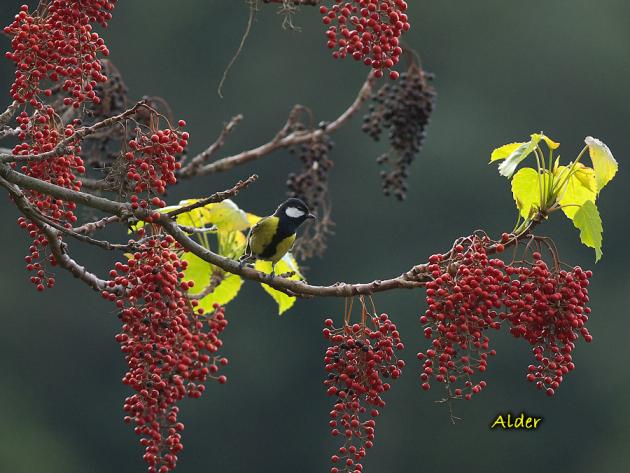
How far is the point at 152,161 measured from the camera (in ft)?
9.37

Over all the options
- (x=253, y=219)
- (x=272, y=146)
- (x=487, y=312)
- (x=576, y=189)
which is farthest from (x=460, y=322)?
(x=272, y=146)

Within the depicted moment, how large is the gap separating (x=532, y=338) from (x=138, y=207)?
0.88 metres

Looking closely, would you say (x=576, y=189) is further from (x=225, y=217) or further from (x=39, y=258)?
(x=39, y=258)

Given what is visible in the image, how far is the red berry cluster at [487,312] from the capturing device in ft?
9.07

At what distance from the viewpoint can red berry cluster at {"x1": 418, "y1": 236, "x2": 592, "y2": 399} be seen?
277 cm

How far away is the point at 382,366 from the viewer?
9.46 feet

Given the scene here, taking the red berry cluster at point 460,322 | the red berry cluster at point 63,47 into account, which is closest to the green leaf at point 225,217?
the red berry cluster at point 63,47

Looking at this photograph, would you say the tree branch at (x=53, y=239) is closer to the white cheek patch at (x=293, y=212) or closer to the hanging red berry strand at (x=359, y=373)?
the hanging red berry strand at (x=359, y=373)

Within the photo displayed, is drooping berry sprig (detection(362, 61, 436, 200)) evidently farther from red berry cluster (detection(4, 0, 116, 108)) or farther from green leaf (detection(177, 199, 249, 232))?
red berry cluster (detection(4, 0, 116, 108))

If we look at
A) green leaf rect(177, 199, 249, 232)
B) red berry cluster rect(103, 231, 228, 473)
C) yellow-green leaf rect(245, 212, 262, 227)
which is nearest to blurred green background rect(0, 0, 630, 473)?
yellow-green leaf rect(245, 212, 262, 227)

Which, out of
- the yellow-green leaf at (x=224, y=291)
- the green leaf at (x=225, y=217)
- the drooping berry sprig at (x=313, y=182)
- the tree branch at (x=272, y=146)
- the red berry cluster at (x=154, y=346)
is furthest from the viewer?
the drooping berry sprig at (x=313, y=182)

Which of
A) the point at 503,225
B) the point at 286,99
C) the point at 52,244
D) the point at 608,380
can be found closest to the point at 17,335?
the point at 286,99

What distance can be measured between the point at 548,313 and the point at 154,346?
2.76 ft

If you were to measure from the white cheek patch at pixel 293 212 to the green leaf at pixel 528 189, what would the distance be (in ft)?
3.28
